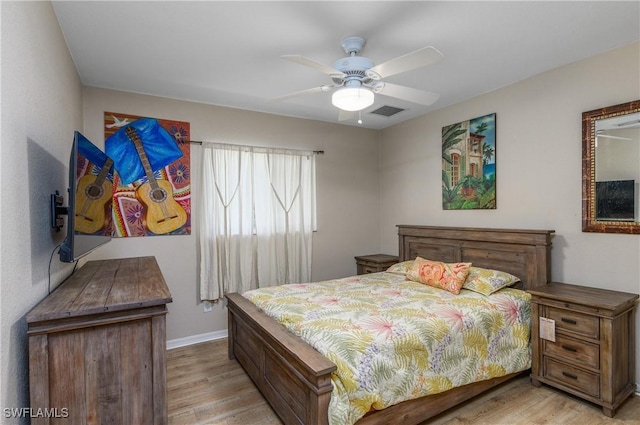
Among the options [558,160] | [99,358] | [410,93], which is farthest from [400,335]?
[558,160]

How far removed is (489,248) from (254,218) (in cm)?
257

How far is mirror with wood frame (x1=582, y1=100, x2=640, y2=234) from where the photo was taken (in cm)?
245

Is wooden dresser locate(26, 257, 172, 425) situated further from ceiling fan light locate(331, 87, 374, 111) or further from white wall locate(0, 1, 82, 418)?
ceiling fan light locate(331, 87, 374, 111)

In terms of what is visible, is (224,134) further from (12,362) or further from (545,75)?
(545,75)

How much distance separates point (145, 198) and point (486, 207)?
3.56m

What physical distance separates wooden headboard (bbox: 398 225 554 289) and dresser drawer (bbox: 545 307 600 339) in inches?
16.0

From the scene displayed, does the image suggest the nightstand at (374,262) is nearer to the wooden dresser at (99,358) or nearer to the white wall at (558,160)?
the white wall at (558,160)

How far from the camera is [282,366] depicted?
210 centimetres

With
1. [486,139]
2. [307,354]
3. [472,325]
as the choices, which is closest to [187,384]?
[307,354]

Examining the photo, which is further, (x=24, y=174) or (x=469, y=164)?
(x=469, y=164)

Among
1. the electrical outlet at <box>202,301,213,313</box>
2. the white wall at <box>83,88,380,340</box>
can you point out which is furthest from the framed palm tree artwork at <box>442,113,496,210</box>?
the electrical outlet at <box>202,301,213,313</box>

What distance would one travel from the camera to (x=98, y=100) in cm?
320

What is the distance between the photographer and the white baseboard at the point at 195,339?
3502 mm

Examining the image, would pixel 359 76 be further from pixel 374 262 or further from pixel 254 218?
pixel 374 262
